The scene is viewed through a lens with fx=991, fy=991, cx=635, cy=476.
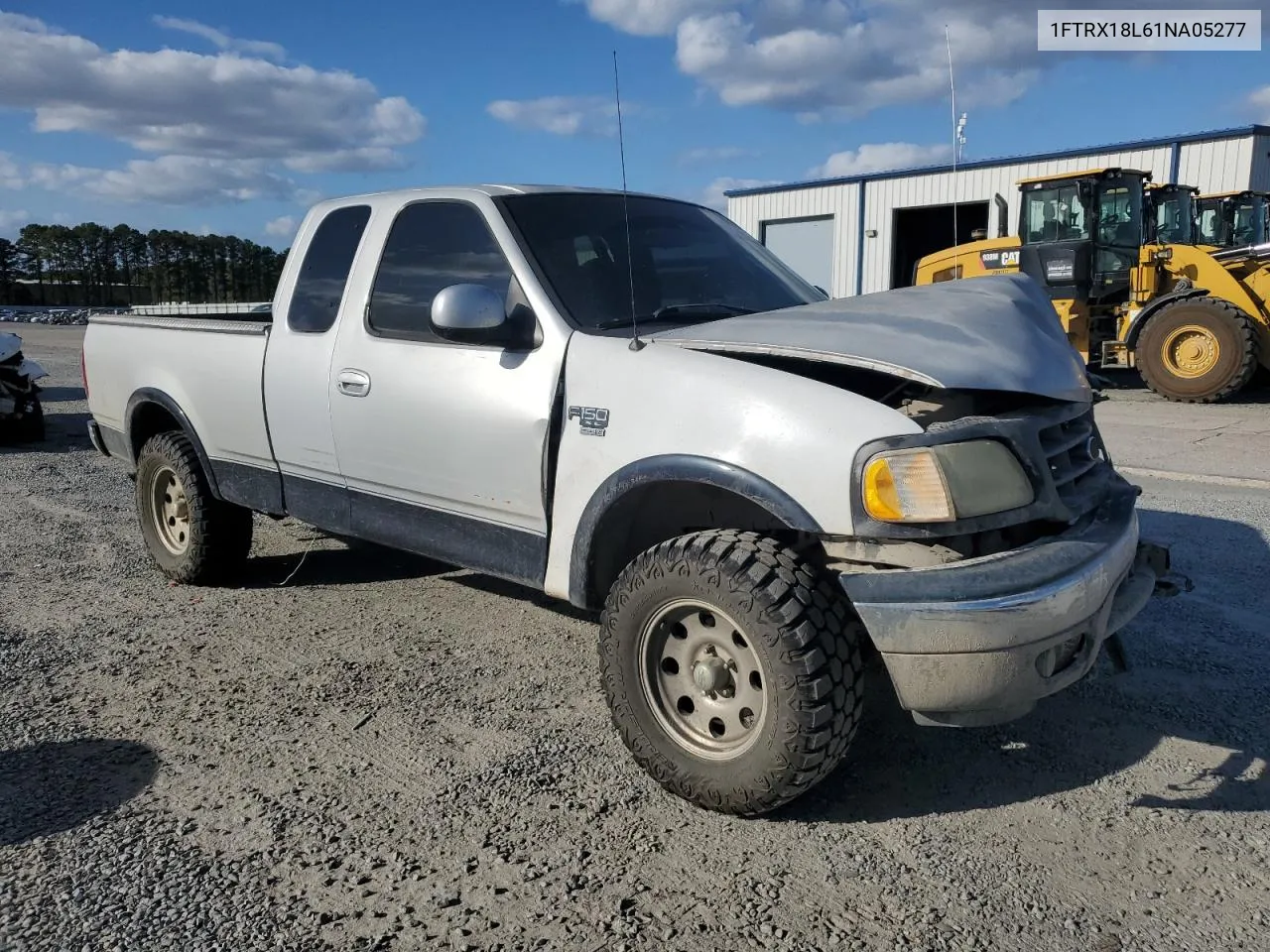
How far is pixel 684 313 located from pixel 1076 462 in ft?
4.87

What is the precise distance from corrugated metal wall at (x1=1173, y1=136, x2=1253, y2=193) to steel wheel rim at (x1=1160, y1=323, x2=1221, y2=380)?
11388mm

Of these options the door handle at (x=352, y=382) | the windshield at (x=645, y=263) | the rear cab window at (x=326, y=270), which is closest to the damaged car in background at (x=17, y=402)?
the rear cab window at (x=326, y=270)

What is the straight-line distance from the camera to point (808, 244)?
31.9 meters

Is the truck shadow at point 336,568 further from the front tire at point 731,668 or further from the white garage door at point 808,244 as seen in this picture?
the white garage door at point 808,244

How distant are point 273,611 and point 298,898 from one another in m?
2.57

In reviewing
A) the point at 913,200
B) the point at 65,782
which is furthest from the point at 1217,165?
the point at 65,782

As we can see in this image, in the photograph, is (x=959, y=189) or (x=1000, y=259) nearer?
(x=1000, y=259)

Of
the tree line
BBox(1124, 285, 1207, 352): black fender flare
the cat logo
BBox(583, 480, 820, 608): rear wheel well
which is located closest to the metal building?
the cat logo

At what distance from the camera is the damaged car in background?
10398mm

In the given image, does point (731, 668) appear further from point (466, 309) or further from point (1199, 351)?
point (1199, 351)

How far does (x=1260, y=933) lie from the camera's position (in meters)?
2.39

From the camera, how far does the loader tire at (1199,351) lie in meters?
12.7

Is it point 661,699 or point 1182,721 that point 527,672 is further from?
point 1182,721

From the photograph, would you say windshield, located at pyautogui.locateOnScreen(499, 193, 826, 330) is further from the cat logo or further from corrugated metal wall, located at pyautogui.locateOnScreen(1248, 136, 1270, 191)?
corrugated metal wall, located at pyautogui.locateOnScreen(1248, 136, 1270, 191)
